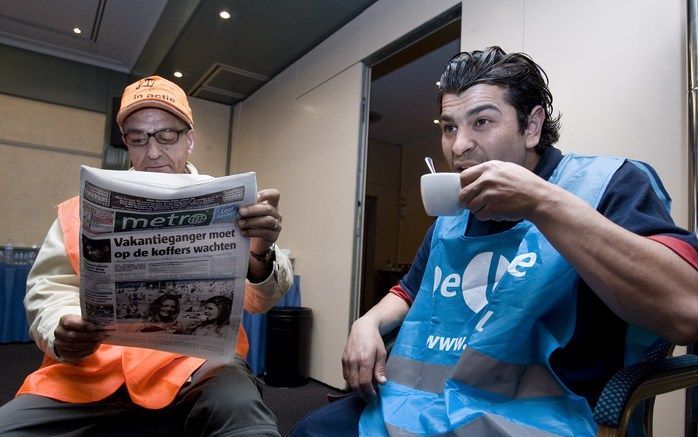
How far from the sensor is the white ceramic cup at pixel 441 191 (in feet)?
2.58

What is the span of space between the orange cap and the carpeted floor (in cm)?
171

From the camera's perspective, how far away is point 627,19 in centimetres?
175

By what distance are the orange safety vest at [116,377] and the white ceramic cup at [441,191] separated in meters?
0.67

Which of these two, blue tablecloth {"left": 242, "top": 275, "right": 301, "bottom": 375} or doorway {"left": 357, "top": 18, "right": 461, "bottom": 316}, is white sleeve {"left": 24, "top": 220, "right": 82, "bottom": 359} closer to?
blue tablecloth {"left": 242, "top": 275, "right": 301, "bottom": 375}

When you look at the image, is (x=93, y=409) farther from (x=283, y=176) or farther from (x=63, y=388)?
(x=283, y=176)

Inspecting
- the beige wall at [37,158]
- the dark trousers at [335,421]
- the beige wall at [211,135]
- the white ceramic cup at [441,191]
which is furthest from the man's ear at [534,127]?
the beige wall at [37,158]

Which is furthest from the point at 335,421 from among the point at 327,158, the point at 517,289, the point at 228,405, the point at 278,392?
the point at 327,158

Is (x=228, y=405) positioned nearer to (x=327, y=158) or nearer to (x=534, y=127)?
(x=534, y=127)

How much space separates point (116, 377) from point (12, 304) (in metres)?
4.07

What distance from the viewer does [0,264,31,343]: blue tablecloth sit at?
4.02m

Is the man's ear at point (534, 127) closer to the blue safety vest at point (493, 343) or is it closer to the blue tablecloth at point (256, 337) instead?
the blue safety vest at point (493, 343)

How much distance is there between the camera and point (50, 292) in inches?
41.2

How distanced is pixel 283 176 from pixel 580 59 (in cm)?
294

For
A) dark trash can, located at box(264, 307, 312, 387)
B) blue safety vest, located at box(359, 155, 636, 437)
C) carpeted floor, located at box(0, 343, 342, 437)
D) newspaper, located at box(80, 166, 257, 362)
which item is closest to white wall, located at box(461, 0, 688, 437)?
blue safety vest, located at box(359, 155, 636, 437)
